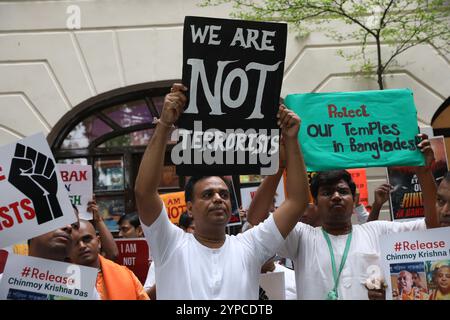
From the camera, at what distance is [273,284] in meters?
3.47

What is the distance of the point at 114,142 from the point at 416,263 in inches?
295

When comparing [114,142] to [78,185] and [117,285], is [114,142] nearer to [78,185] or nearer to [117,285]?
[78,185]

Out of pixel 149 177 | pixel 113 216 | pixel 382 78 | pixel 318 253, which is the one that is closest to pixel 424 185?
pixel 318 253

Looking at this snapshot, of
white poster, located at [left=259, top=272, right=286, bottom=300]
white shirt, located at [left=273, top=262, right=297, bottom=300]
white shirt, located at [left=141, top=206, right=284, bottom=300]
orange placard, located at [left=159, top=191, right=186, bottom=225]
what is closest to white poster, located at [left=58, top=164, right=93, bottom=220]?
orange placard, located at [left=159, top=191, right=186, bottom=225]

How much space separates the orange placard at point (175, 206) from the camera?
6496 mm

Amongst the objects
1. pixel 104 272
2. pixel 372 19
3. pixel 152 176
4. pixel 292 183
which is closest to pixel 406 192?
pixel 292 183

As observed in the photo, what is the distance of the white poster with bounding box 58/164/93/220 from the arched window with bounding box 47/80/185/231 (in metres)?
4.08

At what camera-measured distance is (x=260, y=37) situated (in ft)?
11.2

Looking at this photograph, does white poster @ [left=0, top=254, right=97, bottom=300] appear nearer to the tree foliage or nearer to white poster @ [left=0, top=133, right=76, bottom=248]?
white poster @ [left=0, top=133, right=76, bottom=248]

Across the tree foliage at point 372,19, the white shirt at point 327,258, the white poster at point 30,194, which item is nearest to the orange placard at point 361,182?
the tree foliage at point 372,19

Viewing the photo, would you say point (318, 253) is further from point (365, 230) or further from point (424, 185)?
A: point (424, 185)

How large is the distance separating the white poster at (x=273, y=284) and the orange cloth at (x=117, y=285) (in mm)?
734
